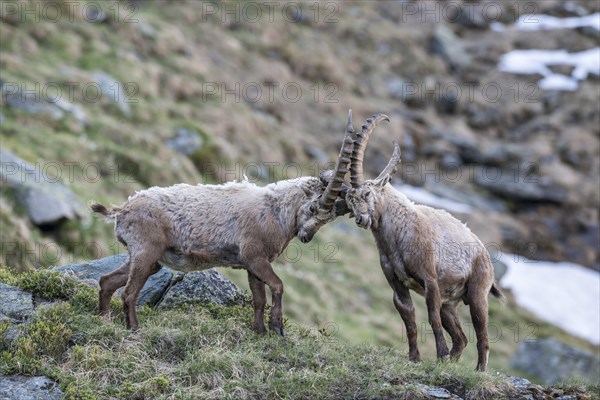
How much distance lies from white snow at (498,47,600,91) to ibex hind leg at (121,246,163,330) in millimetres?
45739

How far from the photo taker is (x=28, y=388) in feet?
31.8

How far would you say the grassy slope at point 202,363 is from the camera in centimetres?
993

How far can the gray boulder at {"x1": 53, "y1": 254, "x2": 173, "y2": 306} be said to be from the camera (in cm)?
1312

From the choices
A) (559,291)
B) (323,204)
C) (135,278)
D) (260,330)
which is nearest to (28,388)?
(135,278)

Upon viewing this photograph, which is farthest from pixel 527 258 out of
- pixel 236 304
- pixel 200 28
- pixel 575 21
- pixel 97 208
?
pixel 575 21

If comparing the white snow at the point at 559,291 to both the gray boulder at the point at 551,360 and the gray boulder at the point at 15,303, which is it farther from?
the gray boulder at the point at 15,303

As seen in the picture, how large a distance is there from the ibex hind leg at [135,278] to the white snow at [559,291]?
75.2 ft

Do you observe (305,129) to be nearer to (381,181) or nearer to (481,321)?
(381,181)

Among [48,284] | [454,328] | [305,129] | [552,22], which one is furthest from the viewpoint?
[552,22]

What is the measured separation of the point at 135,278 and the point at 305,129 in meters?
30.6

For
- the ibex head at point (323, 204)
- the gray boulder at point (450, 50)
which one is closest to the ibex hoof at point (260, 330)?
the ibex head at point (323, 204)

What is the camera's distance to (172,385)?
9.88 m

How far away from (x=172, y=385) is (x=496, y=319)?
A: 2194 centimetres

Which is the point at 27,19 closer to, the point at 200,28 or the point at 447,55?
the point at 200,28
